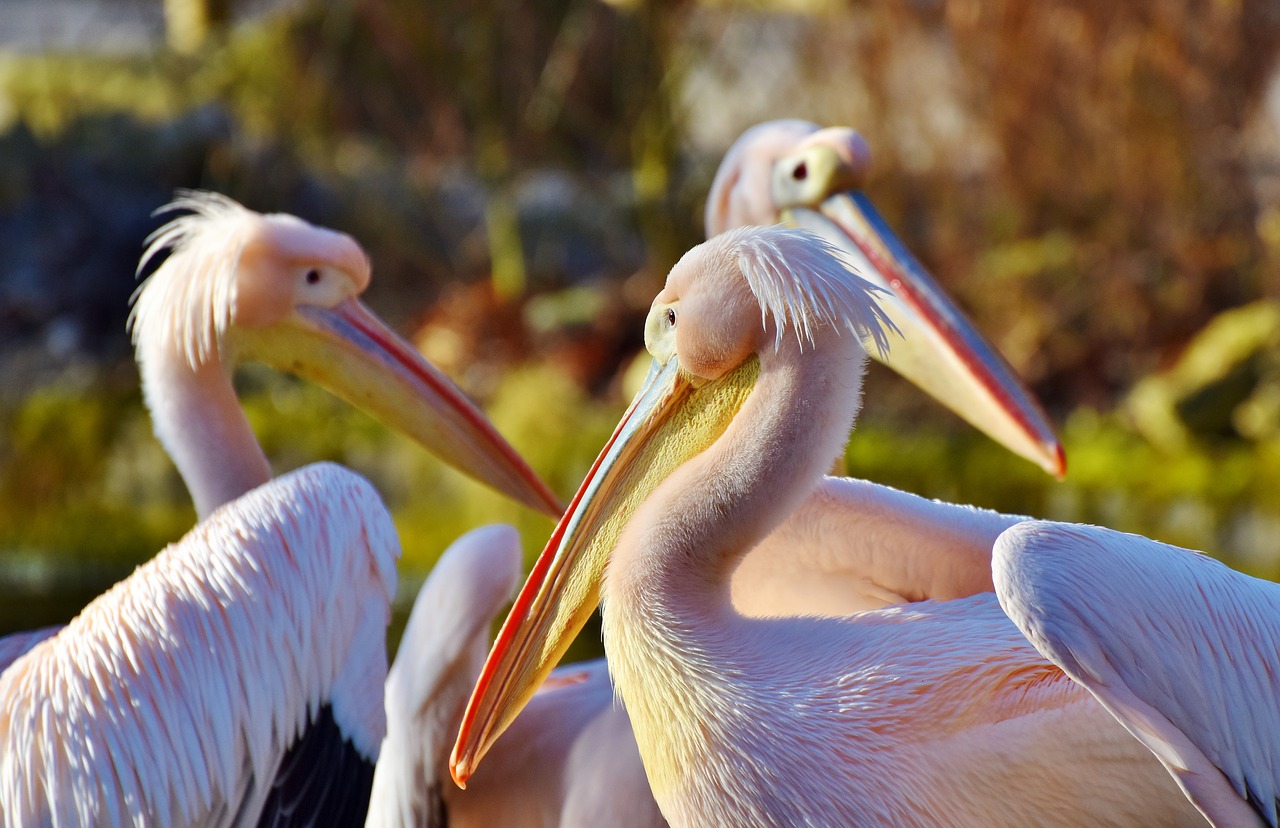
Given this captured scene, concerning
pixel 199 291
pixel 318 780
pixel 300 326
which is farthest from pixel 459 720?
pixel 199 291

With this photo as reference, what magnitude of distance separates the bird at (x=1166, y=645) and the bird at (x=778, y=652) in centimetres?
8

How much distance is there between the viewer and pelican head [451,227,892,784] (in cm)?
196

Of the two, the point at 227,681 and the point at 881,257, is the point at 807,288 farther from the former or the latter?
the point at 881,257

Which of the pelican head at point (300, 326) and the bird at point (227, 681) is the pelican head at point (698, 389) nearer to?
the bird at point (227, 681)

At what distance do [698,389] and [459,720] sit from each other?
0.77m

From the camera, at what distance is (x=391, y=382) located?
9.87 feet

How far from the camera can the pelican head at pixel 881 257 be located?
3.00m

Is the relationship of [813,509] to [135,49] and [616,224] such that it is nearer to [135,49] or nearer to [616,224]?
[616,224]

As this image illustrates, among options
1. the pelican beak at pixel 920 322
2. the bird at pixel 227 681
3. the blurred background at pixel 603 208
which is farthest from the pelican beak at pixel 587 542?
the blurred background at pixel 603 208

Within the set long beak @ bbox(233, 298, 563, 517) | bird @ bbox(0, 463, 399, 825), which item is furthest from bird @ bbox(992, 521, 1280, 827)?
long beak @ bbox(233, 298, 563, 517)

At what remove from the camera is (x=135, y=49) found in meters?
10.8

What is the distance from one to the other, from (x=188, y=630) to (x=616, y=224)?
8.02m

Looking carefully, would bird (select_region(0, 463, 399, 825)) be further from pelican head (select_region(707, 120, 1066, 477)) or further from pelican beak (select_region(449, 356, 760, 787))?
pelican head (select_region(707, 120, 1066, 477))

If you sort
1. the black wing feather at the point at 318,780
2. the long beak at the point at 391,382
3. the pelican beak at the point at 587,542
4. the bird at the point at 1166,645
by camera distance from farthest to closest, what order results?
the long beak at the point at 391,382 < the black wing feather at the point at 318,780 < the pelican beak at the point at 587,542 < the bird at the point at 1166,645
